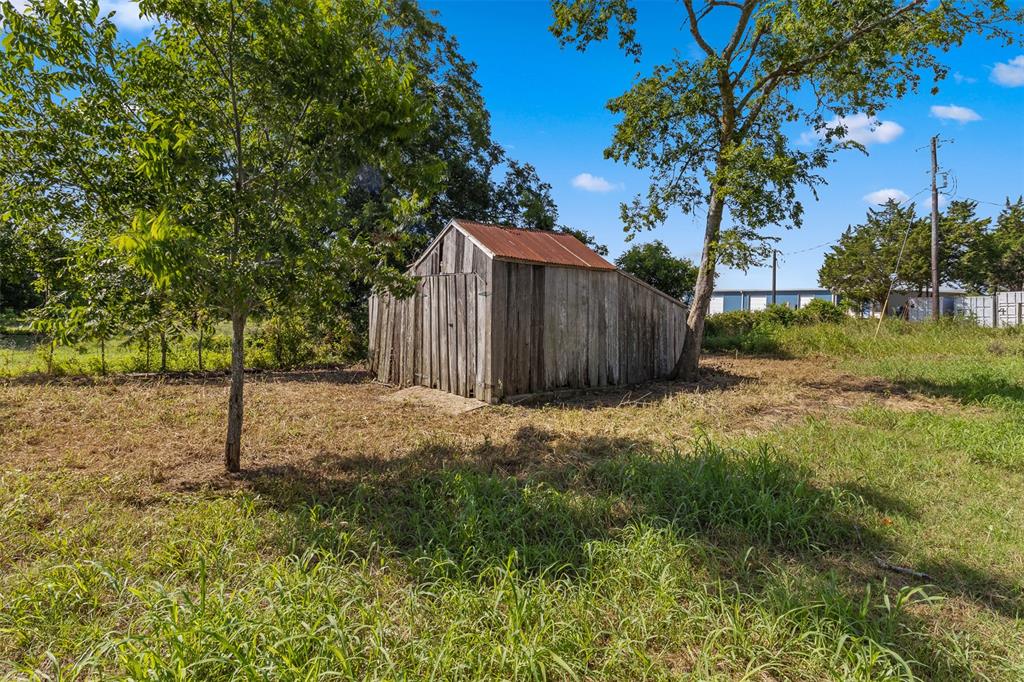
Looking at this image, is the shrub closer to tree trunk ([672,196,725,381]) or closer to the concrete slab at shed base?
tree trunk ([672,196,725,381])

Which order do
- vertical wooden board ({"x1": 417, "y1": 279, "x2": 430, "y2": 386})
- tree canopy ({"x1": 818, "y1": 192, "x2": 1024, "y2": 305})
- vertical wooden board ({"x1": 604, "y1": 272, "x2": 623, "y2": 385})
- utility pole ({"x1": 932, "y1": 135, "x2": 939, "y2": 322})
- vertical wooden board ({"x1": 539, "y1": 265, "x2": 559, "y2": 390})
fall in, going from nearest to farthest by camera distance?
1. vertical wooden board ({"x1": 539, "y1": 265, "x2": 559, "y2": 390})
2. vertical wooden board ({"x1": 417, "y1": 279, "x2": 430, "y2": 386})
3. vertical wooden board ({"x1": 604, "y1": 272, "x2": 623, "y2": 385})
4. utility pole ({"x1": 932, "y1": 135, "x2": 939, "y2": 322})
5. tree canopy ({"x1": 818, "y1": 192, "x2": 1024, "y2": 305})

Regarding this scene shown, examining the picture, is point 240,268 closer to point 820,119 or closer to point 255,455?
point 255,455

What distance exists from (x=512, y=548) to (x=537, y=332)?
5799 millimetres

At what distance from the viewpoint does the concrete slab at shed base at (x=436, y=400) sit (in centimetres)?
809

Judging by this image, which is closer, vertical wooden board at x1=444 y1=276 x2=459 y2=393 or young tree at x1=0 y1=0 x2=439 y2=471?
young tree at x1=0 y1=0 x2=439 y2=471

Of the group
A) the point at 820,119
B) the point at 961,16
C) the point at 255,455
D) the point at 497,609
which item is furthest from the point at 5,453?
the point at 961,16

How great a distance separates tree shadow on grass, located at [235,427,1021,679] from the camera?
296 centimetres

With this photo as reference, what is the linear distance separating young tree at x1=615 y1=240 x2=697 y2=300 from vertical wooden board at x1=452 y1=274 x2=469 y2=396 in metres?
12.7

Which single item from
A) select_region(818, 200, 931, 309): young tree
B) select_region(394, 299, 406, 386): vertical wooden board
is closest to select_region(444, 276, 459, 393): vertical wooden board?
select_region(394, 299, 406, 386): vertical wooden board

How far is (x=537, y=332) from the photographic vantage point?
893 centimetres

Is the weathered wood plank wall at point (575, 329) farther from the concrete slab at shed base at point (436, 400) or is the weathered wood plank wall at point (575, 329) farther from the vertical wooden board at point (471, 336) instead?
the concrete slab at shed base at point (436, 400)

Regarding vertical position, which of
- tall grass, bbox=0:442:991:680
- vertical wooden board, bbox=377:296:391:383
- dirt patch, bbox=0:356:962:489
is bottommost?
tall grass, bbox=0:442:991:680

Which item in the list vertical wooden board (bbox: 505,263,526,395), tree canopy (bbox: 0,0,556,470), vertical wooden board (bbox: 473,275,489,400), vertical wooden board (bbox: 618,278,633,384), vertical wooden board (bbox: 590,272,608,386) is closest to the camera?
tree canopy (bbox: 0,0,556,470)

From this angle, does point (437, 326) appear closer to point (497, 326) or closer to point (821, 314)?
point (497, 326)
